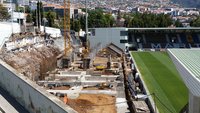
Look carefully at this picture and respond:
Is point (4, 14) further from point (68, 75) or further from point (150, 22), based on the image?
point (68, 75)

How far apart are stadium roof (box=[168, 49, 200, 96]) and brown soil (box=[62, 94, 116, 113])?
16.2 feet

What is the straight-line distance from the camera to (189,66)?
1456 cm

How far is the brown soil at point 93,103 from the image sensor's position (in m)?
19.5

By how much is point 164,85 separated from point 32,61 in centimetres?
1162

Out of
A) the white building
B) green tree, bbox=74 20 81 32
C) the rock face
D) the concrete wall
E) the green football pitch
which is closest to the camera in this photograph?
the concrete wall

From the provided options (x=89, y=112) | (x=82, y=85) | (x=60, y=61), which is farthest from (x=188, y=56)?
(x=60, y=61)

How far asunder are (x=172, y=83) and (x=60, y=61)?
1274 centimetres

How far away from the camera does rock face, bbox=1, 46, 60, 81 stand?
90.6ft

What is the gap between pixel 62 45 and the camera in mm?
49375

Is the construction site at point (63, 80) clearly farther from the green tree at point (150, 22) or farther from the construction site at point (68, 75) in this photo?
the green tree at point (150, 22)

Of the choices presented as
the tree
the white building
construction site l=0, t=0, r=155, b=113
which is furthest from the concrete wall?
the tree

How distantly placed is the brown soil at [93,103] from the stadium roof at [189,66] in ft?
16.2

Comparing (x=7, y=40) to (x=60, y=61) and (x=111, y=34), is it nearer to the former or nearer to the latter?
(x=60, y=61)

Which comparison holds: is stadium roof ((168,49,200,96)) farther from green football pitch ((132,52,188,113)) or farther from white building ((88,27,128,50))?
white building ((88,27,128,50))
